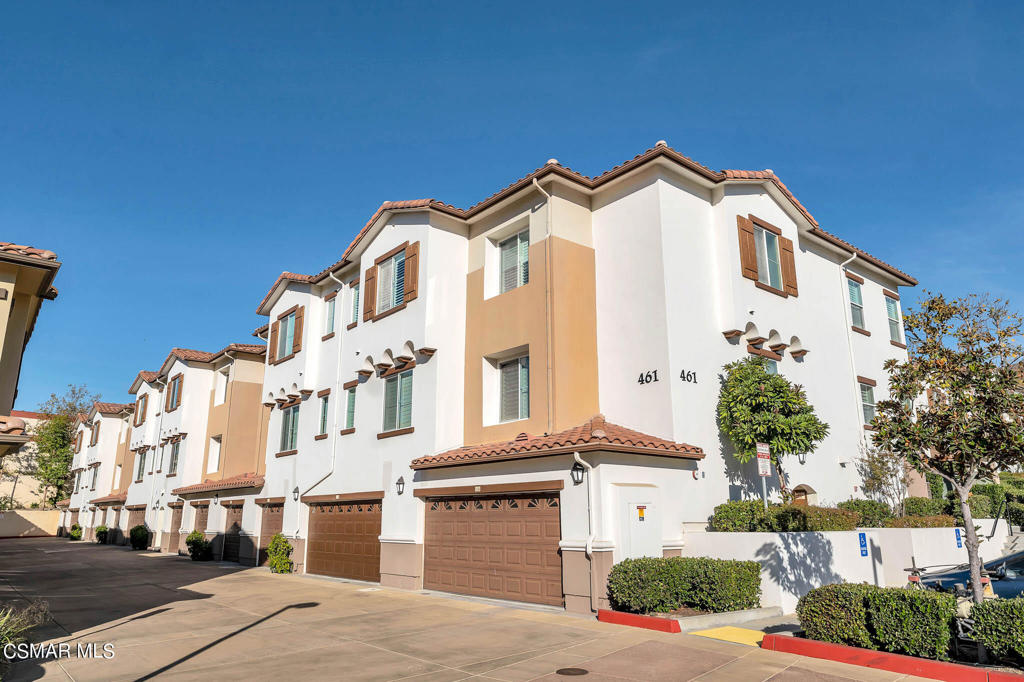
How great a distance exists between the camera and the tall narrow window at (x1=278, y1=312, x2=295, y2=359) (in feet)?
86.3

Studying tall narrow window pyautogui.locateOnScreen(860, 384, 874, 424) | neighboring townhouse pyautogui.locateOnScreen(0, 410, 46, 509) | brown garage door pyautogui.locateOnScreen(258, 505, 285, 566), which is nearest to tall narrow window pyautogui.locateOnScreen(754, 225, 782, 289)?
tall narrow window pyautogui.locateOnScreen(860, 384, 874, 424)

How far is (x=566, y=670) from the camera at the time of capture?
8797 mm

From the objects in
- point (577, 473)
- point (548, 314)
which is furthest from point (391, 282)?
point (577, 473)

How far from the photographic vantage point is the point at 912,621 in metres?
8.57

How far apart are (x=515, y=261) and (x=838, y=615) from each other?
11821 millimetres

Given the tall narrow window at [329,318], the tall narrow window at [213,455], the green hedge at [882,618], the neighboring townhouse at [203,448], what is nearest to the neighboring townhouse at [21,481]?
the neighboring townhouse at [203,448]

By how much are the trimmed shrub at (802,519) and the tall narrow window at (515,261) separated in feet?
26.5

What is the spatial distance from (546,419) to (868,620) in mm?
8030

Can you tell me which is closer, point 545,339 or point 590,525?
point 590,525

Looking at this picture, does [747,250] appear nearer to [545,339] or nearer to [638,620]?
[545,339]

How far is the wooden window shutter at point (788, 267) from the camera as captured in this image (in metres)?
18.9

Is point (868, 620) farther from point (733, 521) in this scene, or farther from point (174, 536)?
point (174, 536)

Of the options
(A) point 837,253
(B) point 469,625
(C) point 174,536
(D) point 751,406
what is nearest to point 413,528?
(B) point 469,625

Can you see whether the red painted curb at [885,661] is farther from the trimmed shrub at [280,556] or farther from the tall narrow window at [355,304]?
the trimmed shrub at [280,556]
